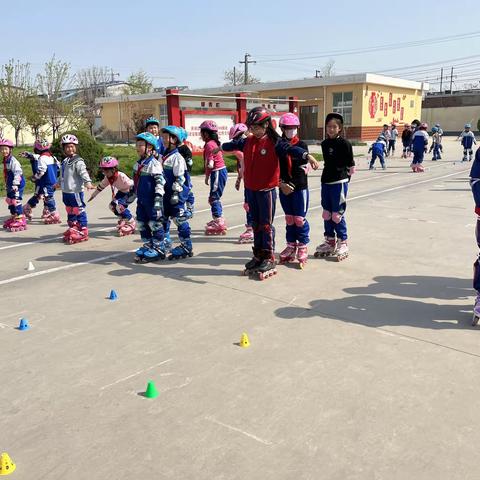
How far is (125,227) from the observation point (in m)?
9.03

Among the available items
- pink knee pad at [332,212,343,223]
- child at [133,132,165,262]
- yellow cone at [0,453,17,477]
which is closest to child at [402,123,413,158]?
pink knee pad at [332,212,343,223]

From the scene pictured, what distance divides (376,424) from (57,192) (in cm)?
1349

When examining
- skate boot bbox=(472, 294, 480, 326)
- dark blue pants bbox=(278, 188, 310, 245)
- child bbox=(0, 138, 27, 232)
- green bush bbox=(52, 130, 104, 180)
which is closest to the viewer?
skate boot bbox=(472, 294, 480, 326)

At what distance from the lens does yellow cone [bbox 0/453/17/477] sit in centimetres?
277

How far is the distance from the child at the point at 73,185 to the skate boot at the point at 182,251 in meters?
2.13

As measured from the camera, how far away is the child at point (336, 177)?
672 centimetres

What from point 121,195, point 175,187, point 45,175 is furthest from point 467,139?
point 175,187

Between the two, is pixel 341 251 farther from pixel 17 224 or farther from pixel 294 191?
pixel 17 224

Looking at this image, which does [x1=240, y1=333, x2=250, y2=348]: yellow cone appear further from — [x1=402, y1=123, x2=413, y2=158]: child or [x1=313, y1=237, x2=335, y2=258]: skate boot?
[x1=402, y1=123, x2=413, y2=158]: child

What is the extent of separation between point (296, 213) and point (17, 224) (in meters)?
5.69

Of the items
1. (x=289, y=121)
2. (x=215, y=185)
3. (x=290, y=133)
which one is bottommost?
(x=215, y=185)

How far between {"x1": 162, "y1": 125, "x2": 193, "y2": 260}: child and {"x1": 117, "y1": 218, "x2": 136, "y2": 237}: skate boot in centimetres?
188

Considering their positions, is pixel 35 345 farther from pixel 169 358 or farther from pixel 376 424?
pixel 376 424

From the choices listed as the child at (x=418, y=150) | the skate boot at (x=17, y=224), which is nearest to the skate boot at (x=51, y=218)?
the skate boot at (x=17, y=224)
